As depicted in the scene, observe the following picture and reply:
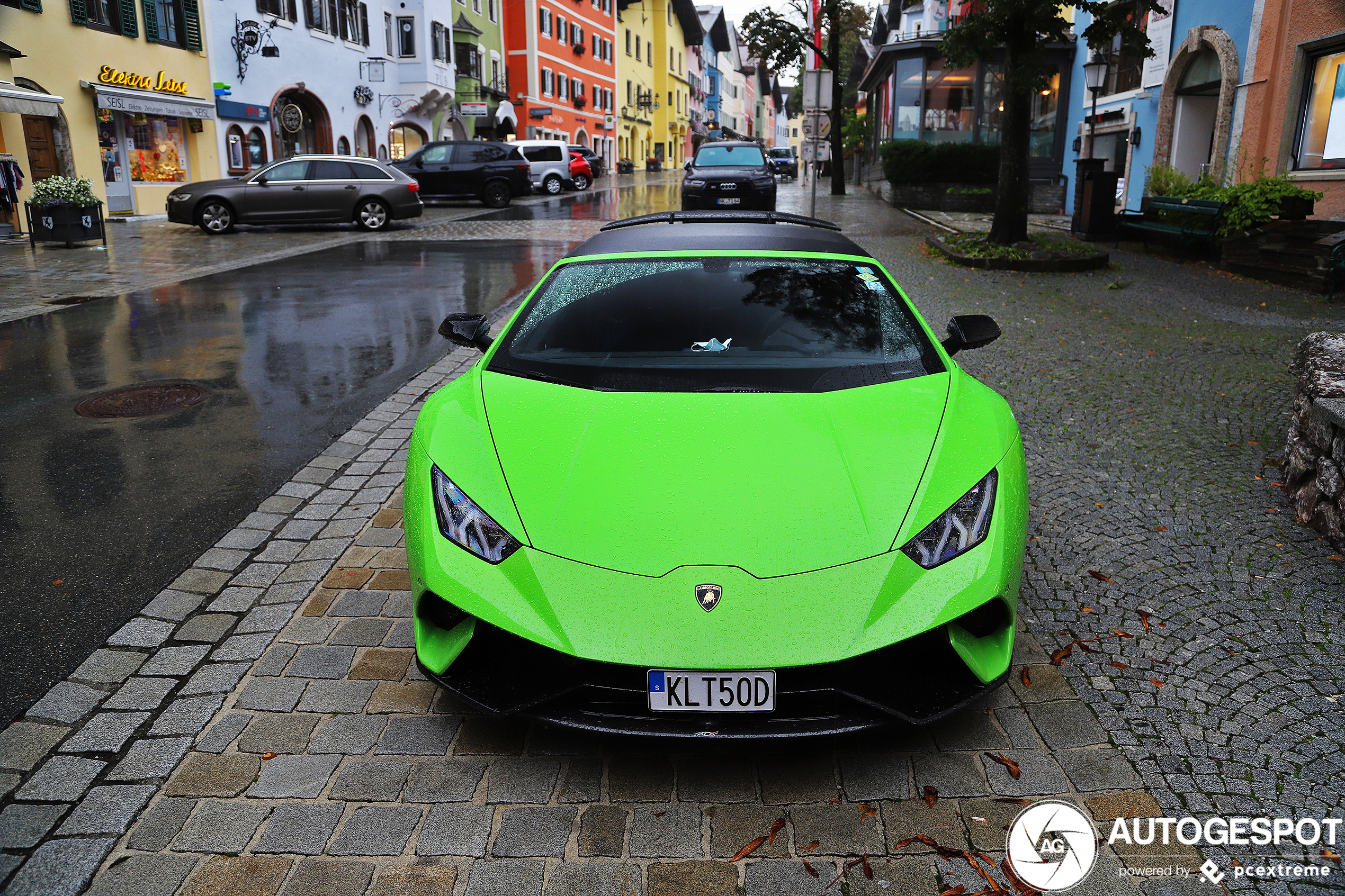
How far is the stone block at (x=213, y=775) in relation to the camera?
2.69m

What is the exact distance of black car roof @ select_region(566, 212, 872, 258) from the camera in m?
4.14

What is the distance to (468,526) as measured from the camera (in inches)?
110

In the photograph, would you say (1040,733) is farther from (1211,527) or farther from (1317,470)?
(1317,470)

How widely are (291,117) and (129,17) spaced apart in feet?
25.0

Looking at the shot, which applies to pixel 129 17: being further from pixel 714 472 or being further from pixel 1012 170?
pixel 714 472

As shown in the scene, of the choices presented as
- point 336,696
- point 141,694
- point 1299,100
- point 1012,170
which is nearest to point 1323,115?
point 1299,100

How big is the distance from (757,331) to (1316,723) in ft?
7.20

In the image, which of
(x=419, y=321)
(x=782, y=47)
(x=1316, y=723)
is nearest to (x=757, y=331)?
(x=1316, y=723)

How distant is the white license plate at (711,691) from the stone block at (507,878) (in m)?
0.48

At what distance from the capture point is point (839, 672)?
252 cm

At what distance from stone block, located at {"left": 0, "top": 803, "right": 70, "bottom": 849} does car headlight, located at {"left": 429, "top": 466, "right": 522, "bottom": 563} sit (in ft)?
4.04

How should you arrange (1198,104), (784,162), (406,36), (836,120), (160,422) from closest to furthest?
(160,422) < (1198,104) < (836,120) < (406,36) < (784,162)

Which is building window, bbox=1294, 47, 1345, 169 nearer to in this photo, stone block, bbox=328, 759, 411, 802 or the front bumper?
the front bumper

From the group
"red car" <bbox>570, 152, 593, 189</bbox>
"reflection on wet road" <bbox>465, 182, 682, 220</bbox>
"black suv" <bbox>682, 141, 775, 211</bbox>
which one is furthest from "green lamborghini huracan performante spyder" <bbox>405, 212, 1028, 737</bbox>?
"red car" <bbox>570, 152, 593, 189</bbox>
